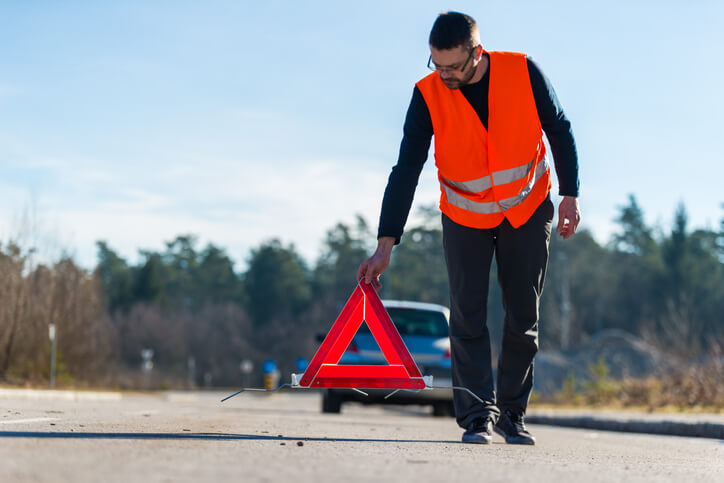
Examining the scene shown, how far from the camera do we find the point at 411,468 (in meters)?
3.36

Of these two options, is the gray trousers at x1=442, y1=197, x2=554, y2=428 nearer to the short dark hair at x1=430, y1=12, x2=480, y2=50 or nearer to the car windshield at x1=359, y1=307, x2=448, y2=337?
the short dark hair at x1=430, y1=12, x2=480, y2=50

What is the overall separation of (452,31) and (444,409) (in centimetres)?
920

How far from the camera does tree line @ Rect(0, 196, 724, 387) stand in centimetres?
7150

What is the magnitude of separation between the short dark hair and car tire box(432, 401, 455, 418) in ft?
27.9

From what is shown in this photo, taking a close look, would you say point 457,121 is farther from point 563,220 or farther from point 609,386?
point 609,386

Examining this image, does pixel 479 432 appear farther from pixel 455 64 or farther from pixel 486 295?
pixel 455 64

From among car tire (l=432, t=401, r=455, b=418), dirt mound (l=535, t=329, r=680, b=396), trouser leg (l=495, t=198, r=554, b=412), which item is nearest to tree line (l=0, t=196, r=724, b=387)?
dirt mound (l=535, t=329, r=680, b=396)

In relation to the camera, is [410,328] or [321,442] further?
[410,328]

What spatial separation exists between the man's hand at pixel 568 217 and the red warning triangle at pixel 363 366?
1051mm

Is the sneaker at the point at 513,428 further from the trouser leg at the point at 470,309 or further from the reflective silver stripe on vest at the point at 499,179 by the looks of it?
the reflective silver stripe on vest at the point at 499,179

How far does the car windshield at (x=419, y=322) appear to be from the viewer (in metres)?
12.5

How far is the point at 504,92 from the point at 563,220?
2.48 ft

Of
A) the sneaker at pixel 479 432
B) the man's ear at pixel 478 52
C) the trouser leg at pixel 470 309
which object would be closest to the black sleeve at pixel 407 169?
the trouser leg at pixel 470 309

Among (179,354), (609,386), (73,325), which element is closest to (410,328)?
(609,386)
